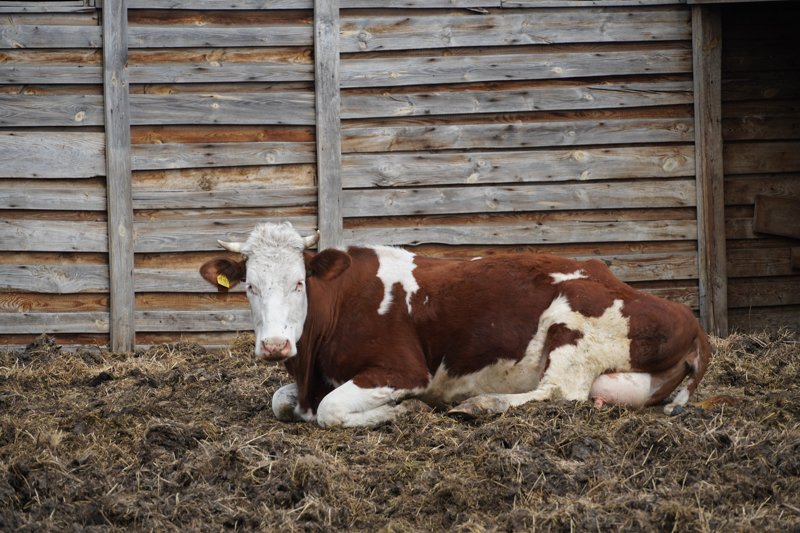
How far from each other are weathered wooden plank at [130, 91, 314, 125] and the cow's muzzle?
163 inches

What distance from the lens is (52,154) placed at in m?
9.27

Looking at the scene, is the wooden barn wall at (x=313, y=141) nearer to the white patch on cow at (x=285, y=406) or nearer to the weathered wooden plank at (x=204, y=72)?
the weathered wooden plank at (x=204, y=72)

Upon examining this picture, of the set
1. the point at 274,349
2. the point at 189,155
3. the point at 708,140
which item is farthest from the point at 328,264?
the point at 708,140

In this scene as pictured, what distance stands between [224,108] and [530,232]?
3.11 meters

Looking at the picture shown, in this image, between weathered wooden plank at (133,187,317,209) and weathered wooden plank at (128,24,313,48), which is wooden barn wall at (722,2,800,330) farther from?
weathered wooden plank at (133,187,317,209)

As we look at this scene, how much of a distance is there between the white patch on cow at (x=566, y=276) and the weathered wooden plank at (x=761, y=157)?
400 cm

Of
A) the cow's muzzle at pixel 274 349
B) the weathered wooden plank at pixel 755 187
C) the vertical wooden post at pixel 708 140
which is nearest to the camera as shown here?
the cow's muzzle at pixel 274 349

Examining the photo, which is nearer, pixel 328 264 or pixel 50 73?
pixel 328 264

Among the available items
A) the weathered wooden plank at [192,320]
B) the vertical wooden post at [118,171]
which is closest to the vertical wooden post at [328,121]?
the weathered wooden plank at [192,320]

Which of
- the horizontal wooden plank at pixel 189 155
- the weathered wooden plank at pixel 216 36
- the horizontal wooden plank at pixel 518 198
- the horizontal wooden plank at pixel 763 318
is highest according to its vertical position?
the weathered wooden plank at pixel 216 36

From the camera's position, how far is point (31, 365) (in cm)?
846

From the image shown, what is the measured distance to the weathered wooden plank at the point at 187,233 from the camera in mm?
9312

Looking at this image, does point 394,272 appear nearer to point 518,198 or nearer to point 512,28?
point 518,198

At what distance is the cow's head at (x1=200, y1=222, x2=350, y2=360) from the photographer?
5.70 meters
